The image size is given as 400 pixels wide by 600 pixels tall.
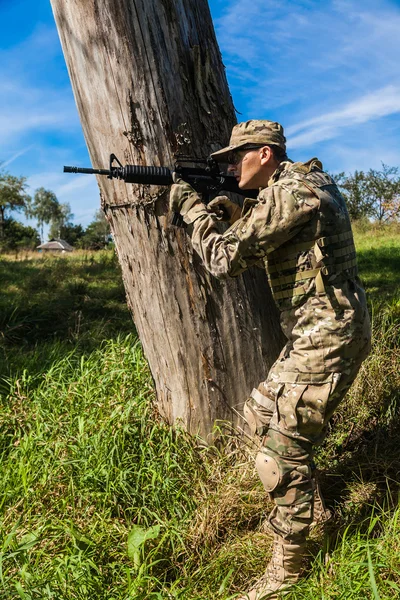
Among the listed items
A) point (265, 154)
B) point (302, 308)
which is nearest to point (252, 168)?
point (265, 154)

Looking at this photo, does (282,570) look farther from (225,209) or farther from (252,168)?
(252,168)

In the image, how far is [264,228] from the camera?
105 inches

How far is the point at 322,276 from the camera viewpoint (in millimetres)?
2770

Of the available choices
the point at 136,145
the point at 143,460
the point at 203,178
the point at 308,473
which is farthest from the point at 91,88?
the point at 308,473

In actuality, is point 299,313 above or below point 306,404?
above

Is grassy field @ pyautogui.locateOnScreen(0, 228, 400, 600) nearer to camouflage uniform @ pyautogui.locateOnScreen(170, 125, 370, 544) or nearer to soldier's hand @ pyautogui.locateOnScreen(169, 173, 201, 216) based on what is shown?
camouflage uniform @ pyautogui.locateOnScreen(170, 125, 370, 544)

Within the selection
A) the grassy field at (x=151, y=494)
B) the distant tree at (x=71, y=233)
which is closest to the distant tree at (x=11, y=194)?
the distant tree at (x=71, y=233)

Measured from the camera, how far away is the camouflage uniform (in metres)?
2.71

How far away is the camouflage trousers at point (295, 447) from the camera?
2.75m

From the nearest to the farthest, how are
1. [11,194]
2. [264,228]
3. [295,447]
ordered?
[264,228]
[295,447]
[11,194]

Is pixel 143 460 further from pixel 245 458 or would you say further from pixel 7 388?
pixel 7 388

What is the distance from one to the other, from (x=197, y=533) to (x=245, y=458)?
1.98ft

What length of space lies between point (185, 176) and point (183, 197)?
19cm

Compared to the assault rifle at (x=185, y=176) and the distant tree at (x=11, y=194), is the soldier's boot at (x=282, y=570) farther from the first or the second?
the distant tree at (x=11, y=194)
